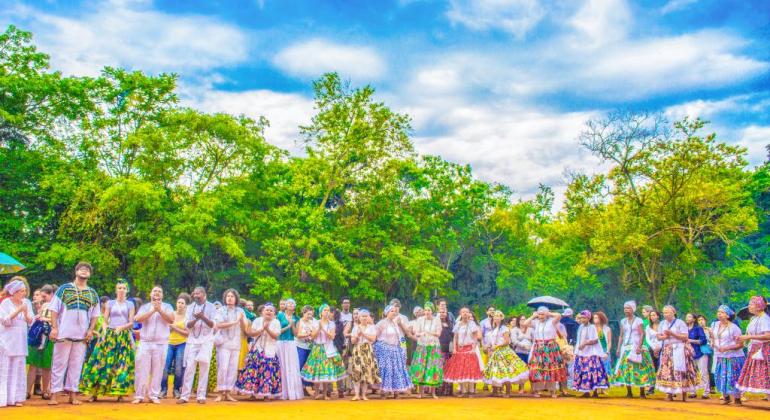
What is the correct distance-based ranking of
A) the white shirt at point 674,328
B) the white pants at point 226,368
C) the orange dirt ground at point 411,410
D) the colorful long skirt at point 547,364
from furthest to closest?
1. the colorful long skirt at point 547,364
2. the white shirt at point 674,328
3. the white pants at point 226,368
4. the orange dirt ground at point 411,410

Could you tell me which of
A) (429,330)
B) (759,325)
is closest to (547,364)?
(429,330)

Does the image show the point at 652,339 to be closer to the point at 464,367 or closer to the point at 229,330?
the point at 464,367

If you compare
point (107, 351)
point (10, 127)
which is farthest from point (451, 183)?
point (107, 351)

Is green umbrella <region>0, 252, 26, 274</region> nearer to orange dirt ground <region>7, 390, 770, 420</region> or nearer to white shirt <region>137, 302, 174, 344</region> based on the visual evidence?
orange dirt ground <region>7, 390, 770, 420</region>

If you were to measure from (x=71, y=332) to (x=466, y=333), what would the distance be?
6.23 meters

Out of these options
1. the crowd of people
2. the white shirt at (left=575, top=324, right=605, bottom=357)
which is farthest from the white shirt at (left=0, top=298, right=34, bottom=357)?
the white shirt at (left=575, top=324, right=605, bottom=357)

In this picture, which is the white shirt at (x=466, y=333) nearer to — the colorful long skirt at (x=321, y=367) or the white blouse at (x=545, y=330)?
the white blouse at (x=545, y=330)

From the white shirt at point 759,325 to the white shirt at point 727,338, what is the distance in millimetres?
274

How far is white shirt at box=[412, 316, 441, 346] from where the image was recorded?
11492mm

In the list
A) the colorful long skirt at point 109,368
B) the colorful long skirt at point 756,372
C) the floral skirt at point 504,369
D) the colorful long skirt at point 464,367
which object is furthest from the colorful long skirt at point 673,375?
the colorful long skirt at point 109,368

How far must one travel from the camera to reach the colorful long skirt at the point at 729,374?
10375mm

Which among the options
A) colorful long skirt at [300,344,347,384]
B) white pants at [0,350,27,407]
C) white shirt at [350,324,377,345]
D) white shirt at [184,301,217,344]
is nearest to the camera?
white pants at [0,350,27,407]

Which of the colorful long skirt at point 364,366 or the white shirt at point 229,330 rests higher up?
the white shirt at point 229,330

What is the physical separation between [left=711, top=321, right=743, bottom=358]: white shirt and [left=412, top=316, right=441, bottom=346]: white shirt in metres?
4.39
